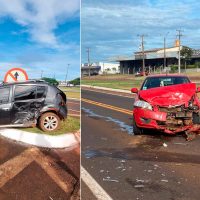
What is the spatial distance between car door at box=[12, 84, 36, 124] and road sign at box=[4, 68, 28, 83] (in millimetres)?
39

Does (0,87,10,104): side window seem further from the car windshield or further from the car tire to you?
the car windshield

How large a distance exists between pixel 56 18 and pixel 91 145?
22.1 ft

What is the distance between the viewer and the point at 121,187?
225 inches

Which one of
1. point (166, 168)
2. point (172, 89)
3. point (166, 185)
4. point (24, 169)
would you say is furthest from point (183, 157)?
point (24, 169)

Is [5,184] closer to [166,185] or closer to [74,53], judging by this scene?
Answer: [74,53]

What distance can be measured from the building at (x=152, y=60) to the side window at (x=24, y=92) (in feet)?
250

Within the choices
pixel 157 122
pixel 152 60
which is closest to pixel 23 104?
pixel 157 122

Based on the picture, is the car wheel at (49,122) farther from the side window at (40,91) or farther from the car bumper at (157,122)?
the car bumper at (157,122)

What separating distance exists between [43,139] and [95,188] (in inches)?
136

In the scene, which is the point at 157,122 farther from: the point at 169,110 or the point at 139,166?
the point at 139,166

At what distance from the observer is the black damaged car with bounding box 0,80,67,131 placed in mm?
2248

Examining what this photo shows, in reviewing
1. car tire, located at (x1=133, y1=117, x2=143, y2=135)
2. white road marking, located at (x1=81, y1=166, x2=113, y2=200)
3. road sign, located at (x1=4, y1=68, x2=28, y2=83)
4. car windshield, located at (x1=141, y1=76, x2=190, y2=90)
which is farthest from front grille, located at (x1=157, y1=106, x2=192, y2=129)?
road sign, located at (x1=4, y1=68, x2=28, y2=83)

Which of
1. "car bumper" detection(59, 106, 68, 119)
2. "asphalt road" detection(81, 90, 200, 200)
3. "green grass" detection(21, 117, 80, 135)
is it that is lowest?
"asphalt road" detection(81, 90, 200, 200)

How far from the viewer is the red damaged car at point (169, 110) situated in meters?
9.62
